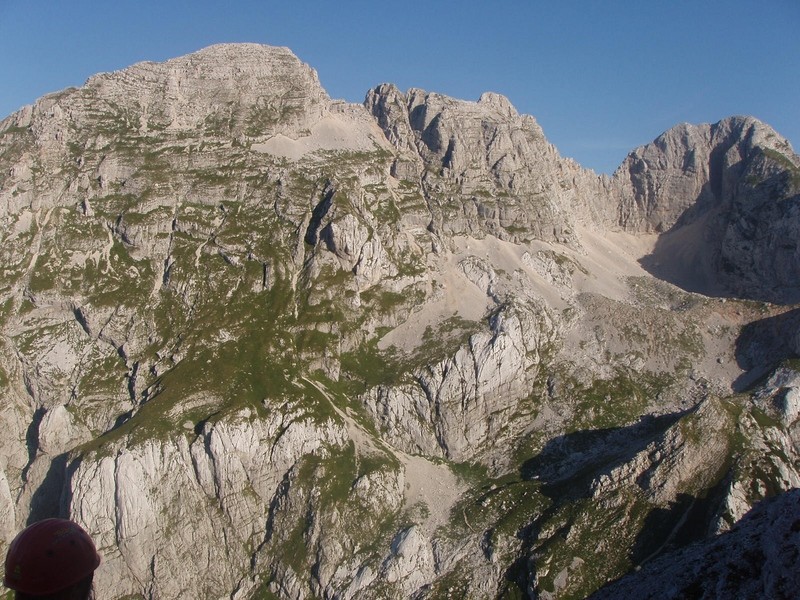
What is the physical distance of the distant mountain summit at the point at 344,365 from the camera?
101562 millimetres

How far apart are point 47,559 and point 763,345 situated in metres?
156

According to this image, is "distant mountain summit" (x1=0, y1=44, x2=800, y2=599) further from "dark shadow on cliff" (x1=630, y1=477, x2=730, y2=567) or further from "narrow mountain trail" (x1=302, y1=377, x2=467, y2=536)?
"narrow mountain trail" (x1=302, y1=377, x2=467, y2=536)

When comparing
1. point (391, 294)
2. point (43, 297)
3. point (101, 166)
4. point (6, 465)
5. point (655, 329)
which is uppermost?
point (101, 166)

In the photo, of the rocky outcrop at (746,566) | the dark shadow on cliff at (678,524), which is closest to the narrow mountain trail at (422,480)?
the dark shadow on cliff at (678,524)

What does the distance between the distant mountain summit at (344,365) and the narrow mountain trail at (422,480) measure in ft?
1.93

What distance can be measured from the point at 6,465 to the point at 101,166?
84261 millimetres

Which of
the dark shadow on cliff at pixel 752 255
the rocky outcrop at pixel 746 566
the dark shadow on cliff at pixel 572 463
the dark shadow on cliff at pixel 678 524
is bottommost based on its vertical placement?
the dark shadow on cliff at pixel 678 524

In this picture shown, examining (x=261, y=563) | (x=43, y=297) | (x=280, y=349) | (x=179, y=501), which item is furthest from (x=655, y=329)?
(x=43, y=297)

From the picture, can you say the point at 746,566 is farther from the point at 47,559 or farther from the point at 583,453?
the point at 583,453

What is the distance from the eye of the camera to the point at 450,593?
318ft

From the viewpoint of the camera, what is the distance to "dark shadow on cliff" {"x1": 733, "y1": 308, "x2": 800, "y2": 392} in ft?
430

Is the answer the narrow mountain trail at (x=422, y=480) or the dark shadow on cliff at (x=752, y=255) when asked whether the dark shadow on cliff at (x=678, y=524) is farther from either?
the dark shadow on cliff at (x=752, y=255)

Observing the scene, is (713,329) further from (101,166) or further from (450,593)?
(101,166)

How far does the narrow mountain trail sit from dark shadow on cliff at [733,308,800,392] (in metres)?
66.4
